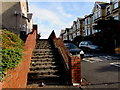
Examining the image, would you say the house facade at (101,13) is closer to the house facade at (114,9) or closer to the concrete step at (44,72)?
the house facade at (114,9)

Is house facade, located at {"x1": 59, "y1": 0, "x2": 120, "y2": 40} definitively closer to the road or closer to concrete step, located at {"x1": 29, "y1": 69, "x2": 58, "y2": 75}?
the road

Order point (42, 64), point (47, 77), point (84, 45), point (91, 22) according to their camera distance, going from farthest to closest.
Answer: point (91, 22), point (84, 45), point (42, 64), point (47, 77)

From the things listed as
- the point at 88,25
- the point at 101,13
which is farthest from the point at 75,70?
the point at 88,25

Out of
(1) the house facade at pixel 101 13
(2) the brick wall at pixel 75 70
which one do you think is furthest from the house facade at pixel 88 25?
(2) the brick wall at pixel 75 70

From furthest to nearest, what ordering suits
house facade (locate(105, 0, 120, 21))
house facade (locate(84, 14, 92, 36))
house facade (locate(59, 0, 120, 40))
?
house facade (locate(84, 14, 92, 36))
house facade (locate(59, 0, 120, 40))
house facade (locate(105, 0, 120, 21))

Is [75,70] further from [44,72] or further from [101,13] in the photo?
[101,13]

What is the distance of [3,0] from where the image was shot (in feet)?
47.3

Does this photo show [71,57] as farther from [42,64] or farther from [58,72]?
[42,64]

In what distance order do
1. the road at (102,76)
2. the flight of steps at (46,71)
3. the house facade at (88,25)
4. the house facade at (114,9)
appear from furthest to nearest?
the house facade at (88,25) → the house facade at (114,9) → the flight of steps at (46,71) → the road at (102,76)

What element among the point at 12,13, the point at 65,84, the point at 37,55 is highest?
the point at 12,13

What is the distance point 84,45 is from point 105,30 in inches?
180

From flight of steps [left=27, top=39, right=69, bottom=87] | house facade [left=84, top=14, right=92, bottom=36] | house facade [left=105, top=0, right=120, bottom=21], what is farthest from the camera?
house facade [left=84, top=14, right=92, bottom=36]

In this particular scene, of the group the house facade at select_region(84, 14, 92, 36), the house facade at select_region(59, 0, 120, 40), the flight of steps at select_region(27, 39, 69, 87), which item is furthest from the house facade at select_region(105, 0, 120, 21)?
the flight of steps at select_region(27, 39, 69, 87)

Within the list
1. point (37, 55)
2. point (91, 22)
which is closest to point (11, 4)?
point (37, 55)
